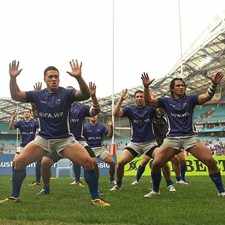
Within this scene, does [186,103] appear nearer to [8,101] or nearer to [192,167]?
[192,167]

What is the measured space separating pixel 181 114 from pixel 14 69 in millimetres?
3527

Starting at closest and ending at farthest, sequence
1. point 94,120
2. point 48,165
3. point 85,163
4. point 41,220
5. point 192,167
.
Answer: point 41,220 → point 85,163 → point 48,165 → point 94,120 → point 192,167

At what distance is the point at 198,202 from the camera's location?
338 inches

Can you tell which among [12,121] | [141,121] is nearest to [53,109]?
[141,121]

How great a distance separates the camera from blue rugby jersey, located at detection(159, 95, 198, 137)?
962 centimetres

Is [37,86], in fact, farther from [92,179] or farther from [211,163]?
[211,163]

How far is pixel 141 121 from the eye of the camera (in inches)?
454

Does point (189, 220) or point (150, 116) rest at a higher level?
point (150, 116)

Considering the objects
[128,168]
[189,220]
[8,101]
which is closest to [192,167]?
[128,168]

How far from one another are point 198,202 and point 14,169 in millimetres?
3367

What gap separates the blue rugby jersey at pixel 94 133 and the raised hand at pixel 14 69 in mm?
7192

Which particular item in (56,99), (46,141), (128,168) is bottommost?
(128,168)

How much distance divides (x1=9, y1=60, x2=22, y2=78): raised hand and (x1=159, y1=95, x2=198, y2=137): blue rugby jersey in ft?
10.6

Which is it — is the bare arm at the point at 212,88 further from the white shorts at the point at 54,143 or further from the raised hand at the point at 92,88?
the white shorts at the point at 54,143
